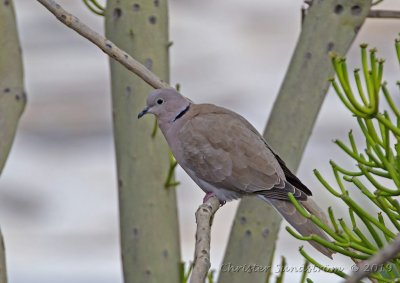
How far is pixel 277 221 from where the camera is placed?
131 inches

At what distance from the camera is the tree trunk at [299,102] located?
3.26 meters

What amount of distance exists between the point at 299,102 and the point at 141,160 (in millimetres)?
590

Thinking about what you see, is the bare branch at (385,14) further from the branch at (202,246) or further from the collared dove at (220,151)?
the branch at (202,246)

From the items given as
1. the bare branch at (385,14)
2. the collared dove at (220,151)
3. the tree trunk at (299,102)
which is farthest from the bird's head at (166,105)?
the bare branch at (385,14)

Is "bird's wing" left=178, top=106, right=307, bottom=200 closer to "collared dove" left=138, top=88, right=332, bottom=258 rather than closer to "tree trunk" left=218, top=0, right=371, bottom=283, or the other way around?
"collared dove" left=138, top=88, right=332, bottom=258

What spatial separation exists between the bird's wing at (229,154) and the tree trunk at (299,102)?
23 cm

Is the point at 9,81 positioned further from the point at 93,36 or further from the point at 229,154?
the point at 229,154

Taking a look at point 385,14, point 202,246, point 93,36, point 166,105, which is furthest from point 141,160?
point 202,246

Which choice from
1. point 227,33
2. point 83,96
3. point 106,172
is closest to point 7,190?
point 106,172

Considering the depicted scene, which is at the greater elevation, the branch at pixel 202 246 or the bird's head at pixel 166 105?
the bird's head at pixel 166 105

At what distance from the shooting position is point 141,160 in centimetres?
337

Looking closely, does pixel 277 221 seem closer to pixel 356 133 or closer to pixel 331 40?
pixel 331 40

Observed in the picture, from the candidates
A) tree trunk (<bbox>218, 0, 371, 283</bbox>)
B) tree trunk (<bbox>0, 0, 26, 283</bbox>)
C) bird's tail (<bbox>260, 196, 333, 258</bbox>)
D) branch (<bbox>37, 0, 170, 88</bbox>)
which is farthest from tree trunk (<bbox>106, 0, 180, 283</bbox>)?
branch (<bbox>37, 0, 170, 88</bbox>)

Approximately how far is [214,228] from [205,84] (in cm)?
187
